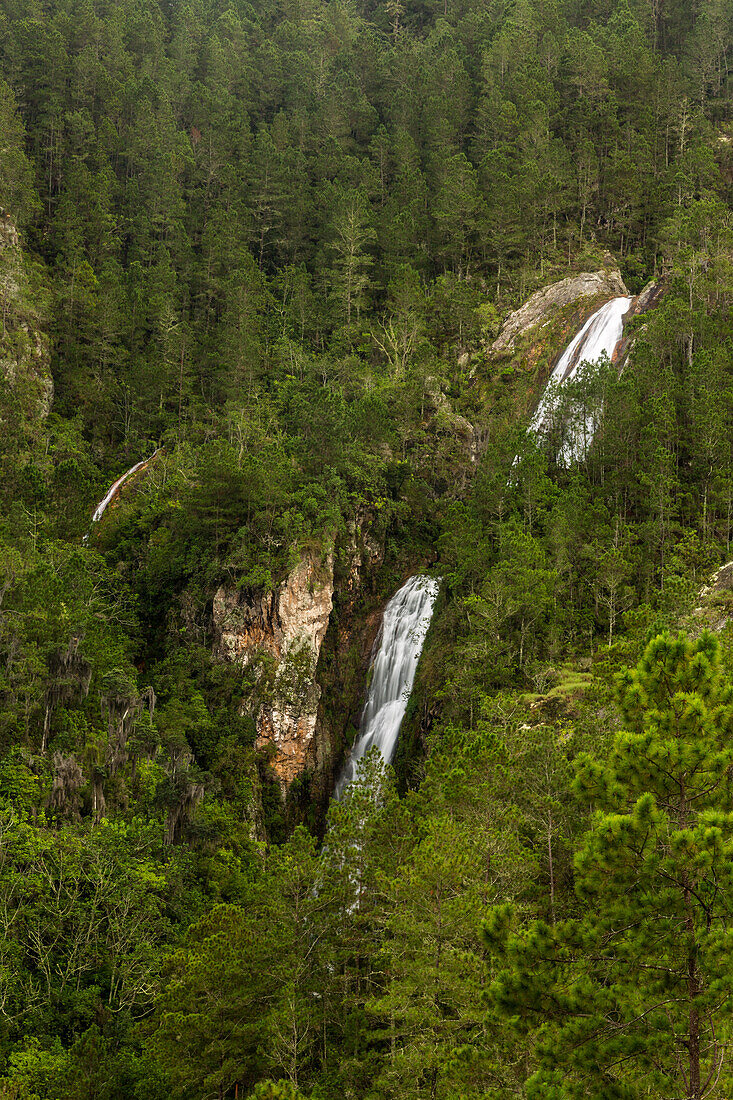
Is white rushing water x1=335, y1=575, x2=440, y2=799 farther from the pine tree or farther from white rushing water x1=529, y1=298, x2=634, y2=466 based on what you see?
the pine tree

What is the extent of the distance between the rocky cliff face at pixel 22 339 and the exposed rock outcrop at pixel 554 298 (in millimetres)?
31537

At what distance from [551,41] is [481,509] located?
56603 mm

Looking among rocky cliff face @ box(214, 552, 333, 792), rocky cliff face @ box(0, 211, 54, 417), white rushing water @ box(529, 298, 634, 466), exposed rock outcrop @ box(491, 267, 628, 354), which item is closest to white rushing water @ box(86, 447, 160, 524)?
rocky cliff face @ box(0, 211, 54, 417)

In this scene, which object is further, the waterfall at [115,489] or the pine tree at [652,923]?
the waterfall at [115,489]

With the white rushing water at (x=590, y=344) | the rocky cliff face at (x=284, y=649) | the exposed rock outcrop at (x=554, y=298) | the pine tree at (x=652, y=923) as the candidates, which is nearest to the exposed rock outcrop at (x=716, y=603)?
the pine tree at (x=652, y=923)

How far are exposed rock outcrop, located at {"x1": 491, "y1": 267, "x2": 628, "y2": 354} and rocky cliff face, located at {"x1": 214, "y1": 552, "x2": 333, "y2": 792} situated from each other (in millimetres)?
24948

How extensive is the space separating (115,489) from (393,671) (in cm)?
2320

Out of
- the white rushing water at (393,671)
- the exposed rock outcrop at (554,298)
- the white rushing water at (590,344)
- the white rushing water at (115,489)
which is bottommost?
the white rushing water at (393,671)

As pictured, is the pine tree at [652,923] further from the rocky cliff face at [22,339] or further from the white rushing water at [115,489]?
the rocky cliff face at [22,339]

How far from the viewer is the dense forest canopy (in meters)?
12.1

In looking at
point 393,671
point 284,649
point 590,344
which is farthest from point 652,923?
point 590,344

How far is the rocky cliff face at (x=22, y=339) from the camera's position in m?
54.5

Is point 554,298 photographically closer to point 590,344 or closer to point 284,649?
point 590,344

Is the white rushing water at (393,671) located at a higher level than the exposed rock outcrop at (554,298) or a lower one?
lower
